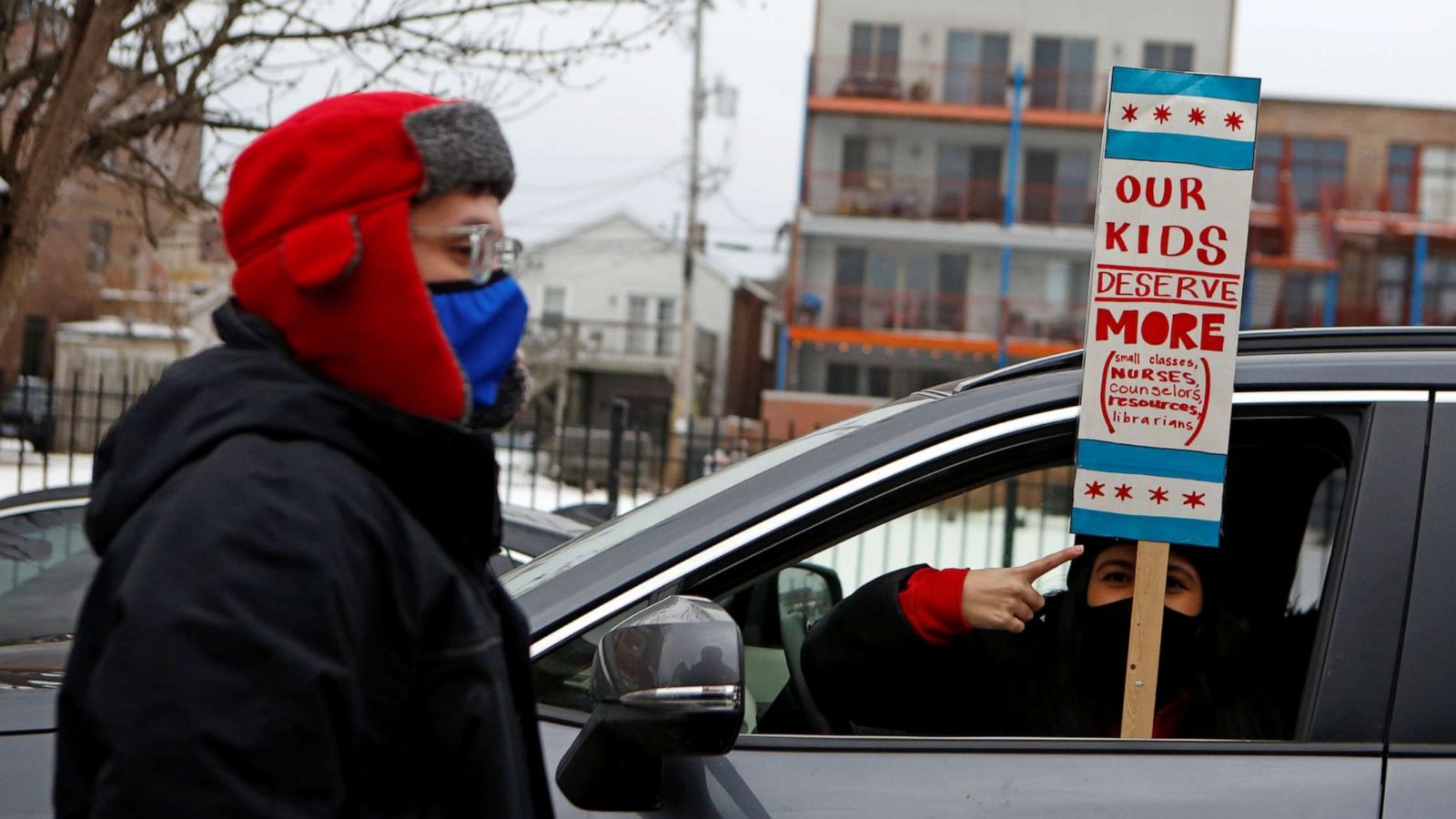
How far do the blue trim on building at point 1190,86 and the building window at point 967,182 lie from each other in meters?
35.9

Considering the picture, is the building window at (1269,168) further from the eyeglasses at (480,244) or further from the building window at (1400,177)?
the eyeglasses at (480,244)

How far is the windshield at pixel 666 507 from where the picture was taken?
227 cm

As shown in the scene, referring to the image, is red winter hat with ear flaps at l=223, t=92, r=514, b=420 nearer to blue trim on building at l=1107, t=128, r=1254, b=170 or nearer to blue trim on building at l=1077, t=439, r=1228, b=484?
blue trim on building at l=1077, t=439, r=1228, b=484

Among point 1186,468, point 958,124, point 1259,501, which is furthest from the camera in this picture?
point 958,124

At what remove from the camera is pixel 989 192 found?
125 feet

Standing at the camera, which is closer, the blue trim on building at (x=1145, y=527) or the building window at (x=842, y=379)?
the blue trim on building at (x=1145, y=527)

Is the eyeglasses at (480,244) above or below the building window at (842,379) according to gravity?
above

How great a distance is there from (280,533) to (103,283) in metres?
47.8

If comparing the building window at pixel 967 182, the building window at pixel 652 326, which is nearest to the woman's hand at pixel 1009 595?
the building window at pixel 967 182

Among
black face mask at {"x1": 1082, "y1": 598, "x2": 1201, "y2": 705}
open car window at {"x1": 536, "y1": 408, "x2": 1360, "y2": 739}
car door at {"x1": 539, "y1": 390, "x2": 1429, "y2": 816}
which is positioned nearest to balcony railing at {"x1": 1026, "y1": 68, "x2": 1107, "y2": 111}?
open car window at {"x1": 536, "y1": 408, "x2": 1360, "y2": 739}

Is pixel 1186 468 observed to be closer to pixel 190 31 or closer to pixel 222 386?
pixel 222 386

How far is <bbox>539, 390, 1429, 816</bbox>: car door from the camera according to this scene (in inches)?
77.2

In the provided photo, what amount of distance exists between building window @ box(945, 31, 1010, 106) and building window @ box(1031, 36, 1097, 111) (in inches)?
33.0

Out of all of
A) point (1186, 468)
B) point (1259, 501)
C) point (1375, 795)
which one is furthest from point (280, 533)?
point (1259, 501)
